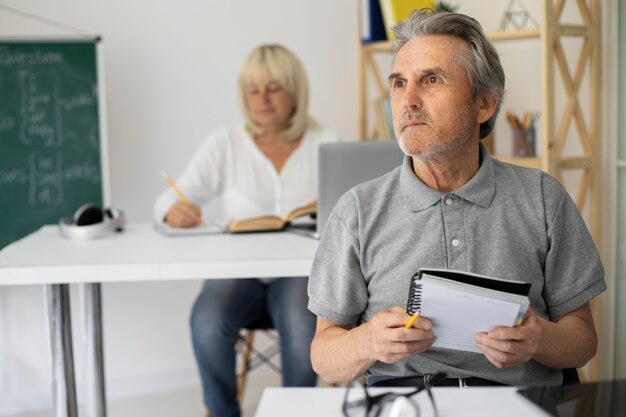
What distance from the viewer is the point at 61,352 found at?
6.23ft

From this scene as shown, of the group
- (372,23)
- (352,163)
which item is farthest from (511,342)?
(372,23)

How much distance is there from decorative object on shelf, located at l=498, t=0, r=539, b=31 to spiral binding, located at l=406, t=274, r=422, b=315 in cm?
206

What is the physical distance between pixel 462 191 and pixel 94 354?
125 centimetres

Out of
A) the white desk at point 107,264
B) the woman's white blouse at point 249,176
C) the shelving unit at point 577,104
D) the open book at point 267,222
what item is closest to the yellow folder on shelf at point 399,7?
the shelving unit at point 577,104

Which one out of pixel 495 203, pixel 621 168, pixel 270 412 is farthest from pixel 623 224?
pixel 270 412

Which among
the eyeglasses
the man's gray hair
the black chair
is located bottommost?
the black chair

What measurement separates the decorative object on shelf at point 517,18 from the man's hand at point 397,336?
2.03 meters

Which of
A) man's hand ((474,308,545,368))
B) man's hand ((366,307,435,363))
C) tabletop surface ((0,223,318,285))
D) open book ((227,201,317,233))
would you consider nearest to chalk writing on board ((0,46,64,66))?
tabletop surface ((0,223,318,285))

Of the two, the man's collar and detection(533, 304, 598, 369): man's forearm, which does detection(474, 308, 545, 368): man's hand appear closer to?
detection(533, 304, 598, 369): man's forearm

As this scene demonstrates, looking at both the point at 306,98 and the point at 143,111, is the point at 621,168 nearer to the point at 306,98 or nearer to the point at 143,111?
the point at 306,98

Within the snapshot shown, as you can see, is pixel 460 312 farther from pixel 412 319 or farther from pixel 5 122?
pixel 5 122

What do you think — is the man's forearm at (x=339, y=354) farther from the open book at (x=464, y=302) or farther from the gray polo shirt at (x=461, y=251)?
the open book at (x=464, y=302)

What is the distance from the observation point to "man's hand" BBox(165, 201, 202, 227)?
2.24m

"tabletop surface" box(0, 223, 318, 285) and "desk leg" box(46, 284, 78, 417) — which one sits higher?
"tabletop surface" box(0, 223, 318, 285)
